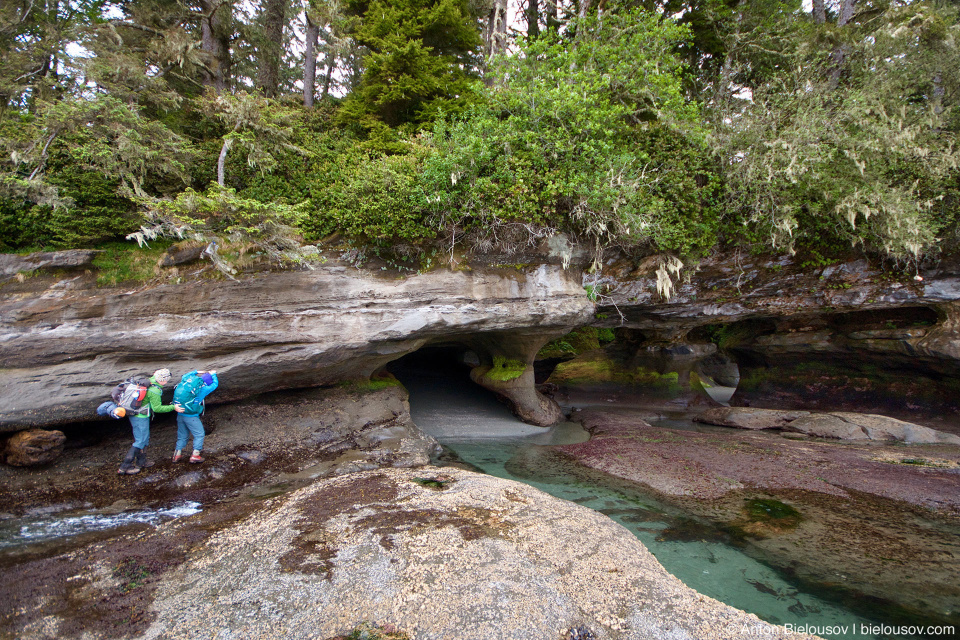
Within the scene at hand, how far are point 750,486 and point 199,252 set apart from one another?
38.2ft

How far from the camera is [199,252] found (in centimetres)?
812

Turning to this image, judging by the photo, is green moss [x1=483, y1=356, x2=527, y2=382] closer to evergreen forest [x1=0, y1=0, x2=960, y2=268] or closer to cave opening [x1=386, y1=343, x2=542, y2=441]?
cave opening [x1=386, y1=343, x2=542, y2=441]

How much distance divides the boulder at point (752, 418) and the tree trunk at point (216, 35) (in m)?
18.3

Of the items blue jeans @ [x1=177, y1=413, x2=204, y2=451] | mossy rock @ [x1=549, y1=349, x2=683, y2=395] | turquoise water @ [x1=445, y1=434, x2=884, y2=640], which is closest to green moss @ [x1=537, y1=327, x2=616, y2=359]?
mossy rock @ [x1=549, y1=349, x2=683, y2=395]

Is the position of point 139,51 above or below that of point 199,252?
above

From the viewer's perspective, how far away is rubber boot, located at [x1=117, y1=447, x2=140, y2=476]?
22.6 feet

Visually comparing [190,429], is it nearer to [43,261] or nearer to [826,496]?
[43,261]

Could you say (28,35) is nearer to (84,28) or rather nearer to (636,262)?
(84,28)

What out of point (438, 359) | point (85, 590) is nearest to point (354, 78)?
point (438, 359)

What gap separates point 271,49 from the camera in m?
12.6

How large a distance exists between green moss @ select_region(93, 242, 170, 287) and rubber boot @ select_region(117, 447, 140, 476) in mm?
3069

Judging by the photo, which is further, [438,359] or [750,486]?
[438,359]

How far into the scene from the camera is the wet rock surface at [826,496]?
514cm

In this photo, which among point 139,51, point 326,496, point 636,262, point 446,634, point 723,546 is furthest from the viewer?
point 636,262
